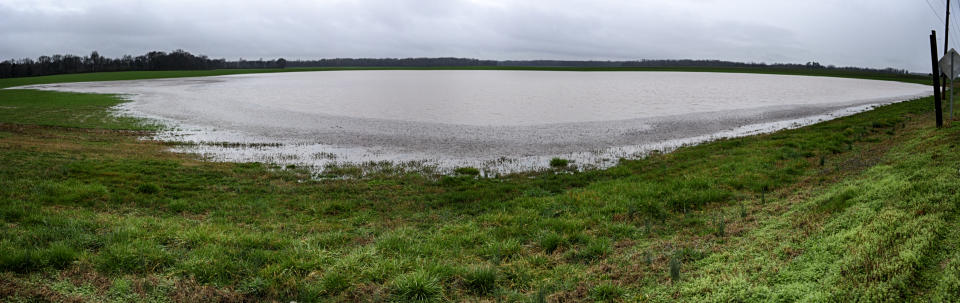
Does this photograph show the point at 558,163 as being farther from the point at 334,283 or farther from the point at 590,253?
the point at 334,283

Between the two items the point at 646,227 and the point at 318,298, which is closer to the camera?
the point at 318,298

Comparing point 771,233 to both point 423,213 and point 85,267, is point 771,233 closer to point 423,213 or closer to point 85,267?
point 423,213

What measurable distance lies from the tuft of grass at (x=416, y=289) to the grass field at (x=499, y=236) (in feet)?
0.09

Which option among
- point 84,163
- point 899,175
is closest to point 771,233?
point 899,175

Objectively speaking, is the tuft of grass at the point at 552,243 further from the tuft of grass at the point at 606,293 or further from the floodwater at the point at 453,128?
the floodwater at the point at 453,128

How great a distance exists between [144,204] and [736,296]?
515 inches

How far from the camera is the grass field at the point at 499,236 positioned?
5703 millimetres

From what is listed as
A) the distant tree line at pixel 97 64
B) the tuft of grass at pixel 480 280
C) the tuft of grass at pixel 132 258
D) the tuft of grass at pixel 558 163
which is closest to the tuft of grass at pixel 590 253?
the tuft of grass at pixel 480 280

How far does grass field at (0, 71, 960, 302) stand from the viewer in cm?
570

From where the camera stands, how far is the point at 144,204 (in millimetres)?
12148

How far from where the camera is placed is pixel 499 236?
924 centimetres

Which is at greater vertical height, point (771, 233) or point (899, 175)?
point (899, 175)

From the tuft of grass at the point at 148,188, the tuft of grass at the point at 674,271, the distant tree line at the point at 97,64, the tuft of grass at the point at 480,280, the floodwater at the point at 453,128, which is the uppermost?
the distant tree line at the point at 97,64

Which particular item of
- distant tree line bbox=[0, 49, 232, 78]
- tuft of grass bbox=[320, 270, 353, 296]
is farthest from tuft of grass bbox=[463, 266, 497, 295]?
distant tree line bbox=[0, 49, 232, 78]
